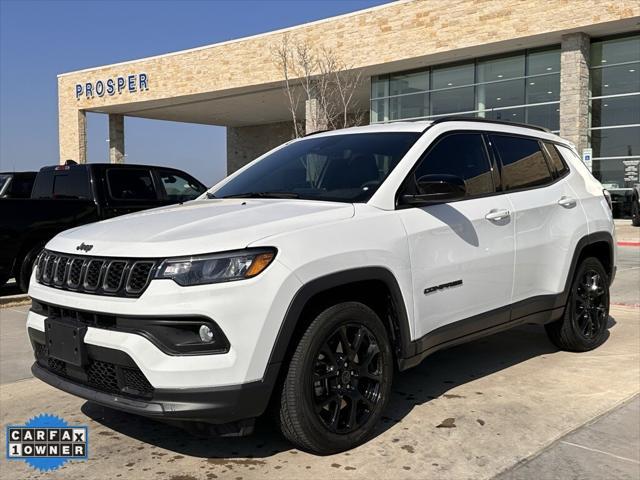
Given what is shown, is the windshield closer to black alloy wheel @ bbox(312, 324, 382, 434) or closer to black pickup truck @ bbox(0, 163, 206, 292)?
black alloy wheel @ bbox(312, 324, 382, 434)

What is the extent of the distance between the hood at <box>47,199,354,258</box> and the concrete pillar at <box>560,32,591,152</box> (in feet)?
65.5

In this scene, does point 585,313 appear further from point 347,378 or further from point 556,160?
point 347,378

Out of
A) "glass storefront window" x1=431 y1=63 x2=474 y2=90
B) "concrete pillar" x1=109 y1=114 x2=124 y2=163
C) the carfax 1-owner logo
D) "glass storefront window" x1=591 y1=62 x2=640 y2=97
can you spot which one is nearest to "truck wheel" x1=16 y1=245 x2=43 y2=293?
the carfax 1-owner logo

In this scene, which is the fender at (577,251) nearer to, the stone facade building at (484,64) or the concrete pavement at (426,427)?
the concrete pavement at (426,427)

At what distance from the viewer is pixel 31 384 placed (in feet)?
15.6

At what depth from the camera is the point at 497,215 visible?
430 centimetres

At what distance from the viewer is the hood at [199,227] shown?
299 centimetres

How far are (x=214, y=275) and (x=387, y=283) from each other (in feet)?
3.41

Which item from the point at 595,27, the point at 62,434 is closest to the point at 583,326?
the point at 62,434

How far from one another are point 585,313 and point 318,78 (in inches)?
903

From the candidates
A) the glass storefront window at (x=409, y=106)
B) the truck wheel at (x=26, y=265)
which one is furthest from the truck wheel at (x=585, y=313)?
the glass storefront window at (x=409, y=106)

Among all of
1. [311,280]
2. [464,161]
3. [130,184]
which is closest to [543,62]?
[130,184]

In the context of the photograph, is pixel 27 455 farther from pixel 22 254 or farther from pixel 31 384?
pixel 22 254

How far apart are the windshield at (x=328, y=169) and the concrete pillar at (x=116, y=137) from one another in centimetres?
3742
